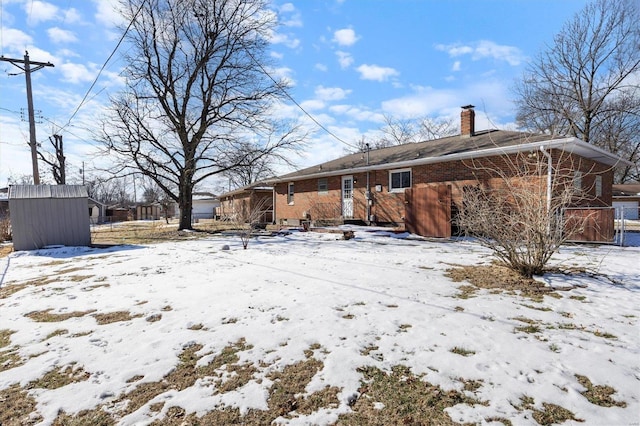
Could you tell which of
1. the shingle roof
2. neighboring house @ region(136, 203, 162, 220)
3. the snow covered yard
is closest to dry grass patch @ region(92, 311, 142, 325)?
the snow covered yard

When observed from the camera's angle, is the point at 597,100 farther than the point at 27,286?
Yes

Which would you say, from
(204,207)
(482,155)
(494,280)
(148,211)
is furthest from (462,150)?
(148,211)

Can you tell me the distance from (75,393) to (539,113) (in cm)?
2945

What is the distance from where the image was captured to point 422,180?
14.5 m

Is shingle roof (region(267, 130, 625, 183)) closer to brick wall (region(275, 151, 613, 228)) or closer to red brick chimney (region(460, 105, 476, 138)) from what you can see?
red brick chimney (region(460, 105, 476, 138))

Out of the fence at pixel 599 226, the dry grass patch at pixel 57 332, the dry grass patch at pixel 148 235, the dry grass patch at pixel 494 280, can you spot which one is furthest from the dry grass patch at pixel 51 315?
the fence at pixel 599 226

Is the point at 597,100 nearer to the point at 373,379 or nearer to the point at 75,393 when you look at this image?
the point at 373,379

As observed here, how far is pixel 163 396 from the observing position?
2572 mm

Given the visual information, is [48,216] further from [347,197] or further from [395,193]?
[395,193]

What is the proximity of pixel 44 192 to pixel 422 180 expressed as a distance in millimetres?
14739

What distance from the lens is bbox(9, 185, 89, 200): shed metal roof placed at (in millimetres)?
11945

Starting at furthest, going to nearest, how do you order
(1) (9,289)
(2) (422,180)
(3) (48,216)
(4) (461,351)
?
(2) (422,180) < (3) (48,216) < (1) (9,289) < (4) (461,351)

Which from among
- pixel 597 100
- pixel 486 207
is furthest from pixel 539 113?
pixel 486 207

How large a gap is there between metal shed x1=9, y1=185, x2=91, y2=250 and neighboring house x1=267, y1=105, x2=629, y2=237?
431 inches
